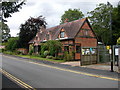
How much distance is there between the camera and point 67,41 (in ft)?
96.5

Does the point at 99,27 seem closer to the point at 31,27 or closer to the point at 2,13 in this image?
the point at 31,27

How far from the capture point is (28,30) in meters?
45.6

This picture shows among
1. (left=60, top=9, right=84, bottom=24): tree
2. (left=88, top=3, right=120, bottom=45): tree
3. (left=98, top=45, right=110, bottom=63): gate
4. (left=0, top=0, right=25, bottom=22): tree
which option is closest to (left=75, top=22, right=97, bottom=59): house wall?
(left=98, top=45, right=110, bottom=63): gate

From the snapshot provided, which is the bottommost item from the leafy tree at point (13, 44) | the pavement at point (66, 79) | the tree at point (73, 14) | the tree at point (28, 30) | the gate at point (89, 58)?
the pavement at point (66, 79)

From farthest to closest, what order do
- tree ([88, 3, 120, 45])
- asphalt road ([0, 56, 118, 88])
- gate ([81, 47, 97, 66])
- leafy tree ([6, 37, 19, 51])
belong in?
1. leafy tree ([6, 37, 19, 51])
2. tree ([88, 3, 120, 45])
3. gate ([81, 47, 97, 66])
4. asphalt road ([0, 56, 118, 88])

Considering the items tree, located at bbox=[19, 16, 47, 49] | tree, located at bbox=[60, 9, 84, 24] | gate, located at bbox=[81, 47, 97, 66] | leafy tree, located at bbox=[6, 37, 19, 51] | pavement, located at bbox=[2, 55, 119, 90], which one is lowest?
pavement, located at bbox=[2, 55, 119, 90]

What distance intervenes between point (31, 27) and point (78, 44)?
2256 cm

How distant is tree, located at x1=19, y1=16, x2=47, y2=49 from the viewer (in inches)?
1779

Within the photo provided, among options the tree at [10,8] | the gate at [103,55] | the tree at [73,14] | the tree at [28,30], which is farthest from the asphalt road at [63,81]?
the tree at [73,14]

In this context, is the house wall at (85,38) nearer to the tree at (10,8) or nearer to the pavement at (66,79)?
the pavement at (66,79)

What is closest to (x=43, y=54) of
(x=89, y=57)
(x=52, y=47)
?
(x=52, y=47)

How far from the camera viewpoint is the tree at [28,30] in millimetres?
45188

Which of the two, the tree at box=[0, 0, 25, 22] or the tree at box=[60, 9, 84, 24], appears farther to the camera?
the tree at box=[60, 9, 84, 24]

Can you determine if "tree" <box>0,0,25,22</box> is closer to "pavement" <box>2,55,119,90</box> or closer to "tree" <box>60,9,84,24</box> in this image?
"pavement" <box>2,55,119,90</box>
